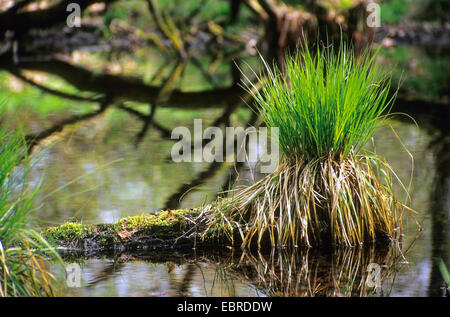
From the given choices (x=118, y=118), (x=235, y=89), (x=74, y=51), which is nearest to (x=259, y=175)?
(x=118, y=118)

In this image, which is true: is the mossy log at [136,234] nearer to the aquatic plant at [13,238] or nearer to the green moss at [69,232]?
the green moss at [69,232]

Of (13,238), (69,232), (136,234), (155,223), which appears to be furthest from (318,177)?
(13,238)

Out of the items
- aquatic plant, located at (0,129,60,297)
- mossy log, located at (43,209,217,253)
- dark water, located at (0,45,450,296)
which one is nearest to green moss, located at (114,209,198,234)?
mossy log, located at (43,209,217,253)

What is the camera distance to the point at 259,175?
5.90m

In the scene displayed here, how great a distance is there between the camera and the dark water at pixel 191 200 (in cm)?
375

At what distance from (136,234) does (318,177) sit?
1.17 meters

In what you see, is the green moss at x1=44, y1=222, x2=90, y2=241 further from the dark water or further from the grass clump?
the grass clump

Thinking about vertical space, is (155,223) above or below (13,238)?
below

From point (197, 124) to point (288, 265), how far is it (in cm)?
481

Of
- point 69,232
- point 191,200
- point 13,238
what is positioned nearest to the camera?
point 13,238

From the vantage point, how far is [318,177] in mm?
4332

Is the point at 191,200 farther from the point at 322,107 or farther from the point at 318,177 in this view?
the point at 322,107

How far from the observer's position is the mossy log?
4.17 m

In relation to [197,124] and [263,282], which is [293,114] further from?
[197,124]
